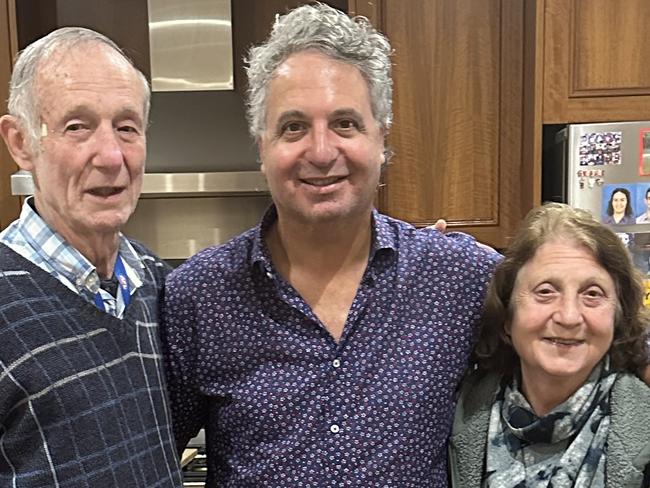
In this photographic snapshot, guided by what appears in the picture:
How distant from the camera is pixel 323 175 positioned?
1.23 m

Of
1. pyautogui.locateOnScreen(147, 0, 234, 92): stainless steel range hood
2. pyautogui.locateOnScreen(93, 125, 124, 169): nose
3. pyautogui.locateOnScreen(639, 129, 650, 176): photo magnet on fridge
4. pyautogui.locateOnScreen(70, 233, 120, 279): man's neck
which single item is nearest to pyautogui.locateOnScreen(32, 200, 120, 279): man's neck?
pyautogui.locateOnScreen(70, 233, 120, 279): man's neck

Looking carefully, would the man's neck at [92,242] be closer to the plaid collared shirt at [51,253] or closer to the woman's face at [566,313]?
the plaid collared shirt at [51,253]

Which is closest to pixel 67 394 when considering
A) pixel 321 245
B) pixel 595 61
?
pixel 321 245

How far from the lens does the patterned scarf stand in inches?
48.0

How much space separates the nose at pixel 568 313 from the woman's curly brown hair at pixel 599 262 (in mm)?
85

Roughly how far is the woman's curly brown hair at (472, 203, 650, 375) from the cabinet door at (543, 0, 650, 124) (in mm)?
1126

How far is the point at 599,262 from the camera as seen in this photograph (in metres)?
1.23

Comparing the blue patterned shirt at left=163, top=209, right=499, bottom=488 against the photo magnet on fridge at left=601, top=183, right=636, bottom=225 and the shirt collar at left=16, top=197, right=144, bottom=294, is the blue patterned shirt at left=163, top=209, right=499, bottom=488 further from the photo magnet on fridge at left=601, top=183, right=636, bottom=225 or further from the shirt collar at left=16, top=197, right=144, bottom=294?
the photo magnet on fridge at left=601, top=183, right=636, bottom=225

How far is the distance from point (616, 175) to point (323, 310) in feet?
4.45

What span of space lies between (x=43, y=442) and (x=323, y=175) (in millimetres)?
581

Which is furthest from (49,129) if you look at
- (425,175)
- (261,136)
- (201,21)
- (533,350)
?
(425,175)

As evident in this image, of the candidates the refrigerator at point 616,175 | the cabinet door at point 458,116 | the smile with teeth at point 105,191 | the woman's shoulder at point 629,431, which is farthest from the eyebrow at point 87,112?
the refrigerator at point 616,175

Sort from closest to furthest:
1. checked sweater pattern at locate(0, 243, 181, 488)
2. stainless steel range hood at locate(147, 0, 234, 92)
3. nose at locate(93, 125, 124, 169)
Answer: checked sweater pattern at locate(0, 243, 181, 488) → nose at locate(93, 125, 124, 169) → stainless steel range hood at locate(147, 0, 234, 92)

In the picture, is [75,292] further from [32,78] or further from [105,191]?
[32,78]
